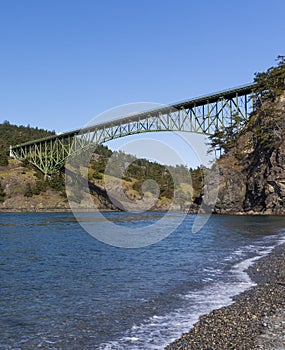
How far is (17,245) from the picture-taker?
3105cm

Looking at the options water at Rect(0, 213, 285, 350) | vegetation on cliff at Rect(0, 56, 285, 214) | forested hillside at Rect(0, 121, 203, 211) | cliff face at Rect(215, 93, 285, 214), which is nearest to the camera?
water at Rect(0, 213, 285, 350)

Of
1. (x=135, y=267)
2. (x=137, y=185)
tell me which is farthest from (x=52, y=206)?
(x=135, y=267)

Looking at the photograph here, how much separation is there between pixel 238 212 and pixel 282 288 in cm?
6573

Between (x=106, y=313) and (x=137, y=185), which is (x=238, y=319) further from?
(x=137, y=185)

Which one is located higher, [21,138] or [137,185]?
[21,138]

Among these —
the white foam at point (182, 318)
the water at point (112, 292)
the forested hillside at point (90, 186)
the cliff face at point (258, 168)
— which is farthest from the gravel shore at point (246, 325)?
the forested hillside at point (90, 186)

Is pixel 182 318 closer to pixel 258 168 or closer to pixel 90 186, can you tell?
pixel 258 168

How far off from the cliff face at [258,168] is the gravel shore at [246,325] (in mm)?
57127

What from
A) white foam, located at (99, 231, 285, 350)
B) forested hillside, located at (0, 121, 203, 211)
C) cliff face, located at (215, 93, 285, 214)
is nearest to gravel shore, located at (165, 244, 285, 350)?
white foam, located at (99, 231, 285, 350)

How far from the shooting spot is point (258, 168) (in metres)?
75.8

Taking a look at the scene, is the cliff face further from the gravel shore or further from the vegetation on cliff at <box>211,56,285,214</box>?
the gravel shore

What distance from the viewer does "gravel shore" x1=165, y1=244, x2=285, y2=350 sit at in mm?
8766

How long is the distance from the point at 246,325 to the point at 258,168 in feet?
226

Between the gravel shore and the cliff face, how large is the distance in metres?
57.1
